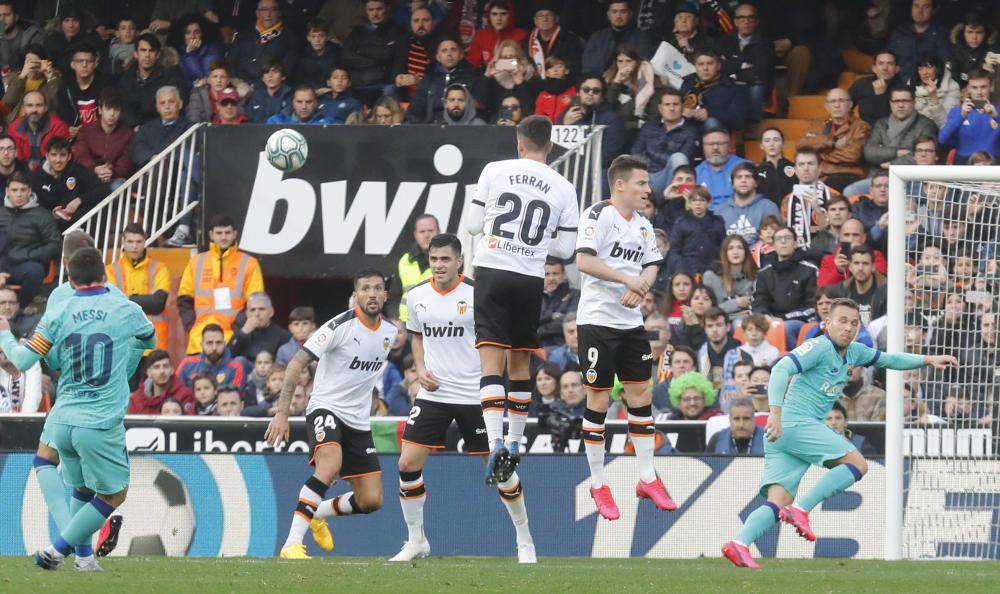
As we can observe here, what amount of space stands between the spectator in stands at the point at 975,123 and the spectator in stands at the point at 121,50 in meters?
10.1

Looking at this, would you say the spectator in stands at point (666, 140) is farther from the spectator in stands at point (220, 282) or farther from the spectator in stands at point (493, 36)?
the spectator in stands at point (220, 282)

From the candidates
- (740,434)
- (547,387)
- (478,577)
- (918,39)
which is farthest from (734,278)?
(478,577)

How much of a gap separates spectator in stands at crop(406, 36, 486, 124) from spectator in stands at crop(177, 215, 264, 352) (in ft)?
8.97

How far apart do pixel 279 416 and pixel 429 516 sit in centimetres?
237

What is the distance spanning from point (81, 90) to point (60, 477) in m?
10.8

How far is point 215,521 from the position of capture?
14.9 metres

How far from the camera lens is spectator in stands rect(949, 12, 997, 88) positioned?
18.5m

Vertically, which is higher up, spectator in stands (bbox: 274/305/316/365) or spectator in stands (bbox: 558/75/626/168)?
spectator in stands (bbox: 558/75/626/168)

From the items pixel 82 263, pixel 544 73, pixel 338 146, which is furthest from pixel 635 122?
pixel 82 263

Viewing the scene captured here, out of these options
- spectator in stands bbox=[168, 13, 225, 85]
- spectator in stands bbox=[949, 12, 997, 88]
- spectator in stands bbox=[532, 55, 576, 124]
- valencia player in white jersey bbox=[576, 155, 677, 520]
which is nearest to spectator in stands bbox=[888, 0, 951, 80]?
spectator in stands bbox=[949, 12, 997, 88]

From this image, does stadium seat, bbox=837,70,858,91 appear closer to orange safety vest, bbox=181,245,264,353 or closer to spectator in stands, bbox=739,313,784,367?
spectator in stands, bbox=739,313,784,367

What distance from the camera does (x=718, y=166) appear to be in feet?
61.0

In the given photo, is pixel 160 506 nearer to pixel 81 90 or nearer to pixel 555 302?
pixel 555 302

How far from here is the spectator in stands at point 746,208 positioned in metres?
17.9
